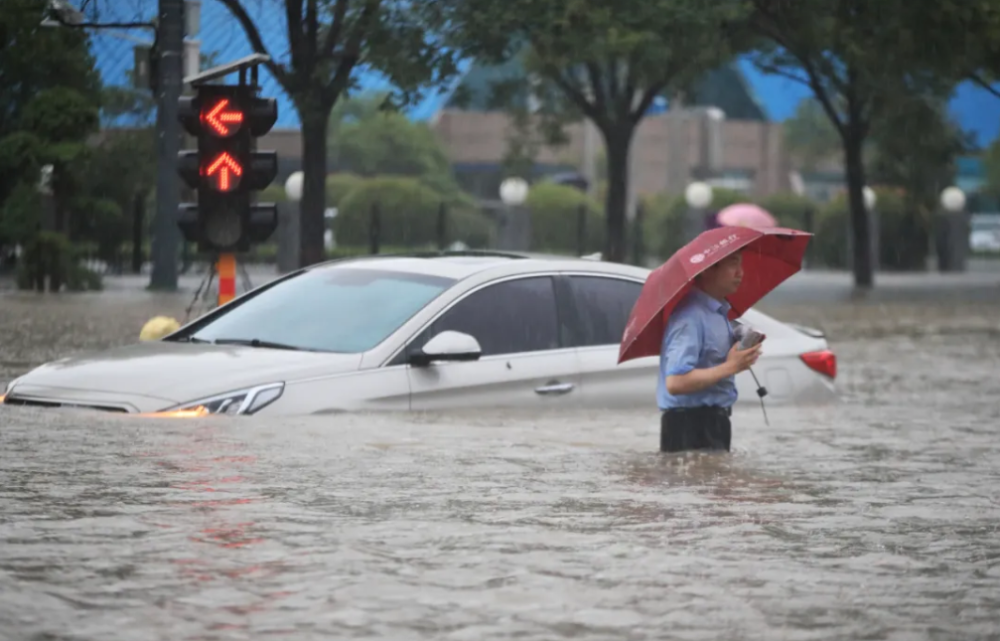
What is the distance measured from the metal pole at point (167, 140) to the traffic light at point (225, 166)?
121 centimetres

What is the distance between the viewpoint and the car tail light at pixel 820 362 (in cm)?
1244

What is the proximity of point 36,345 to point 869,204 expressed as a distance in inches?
1535

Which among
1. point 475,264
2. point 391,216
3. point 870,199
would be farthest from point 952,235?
point 475,264

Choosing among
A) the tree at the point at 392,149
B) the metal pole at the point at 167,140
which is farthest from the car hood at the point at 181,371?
the tree at the point at 392,149

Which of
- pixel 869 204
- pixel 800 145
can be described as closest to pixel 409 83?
pixel 869 204

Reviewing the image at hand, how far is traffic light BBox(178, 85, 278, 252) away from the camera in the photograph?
15078mm

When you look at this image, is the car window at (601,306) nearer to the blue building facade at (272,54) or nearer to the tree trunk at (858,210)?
the blue building facade at (272,54)

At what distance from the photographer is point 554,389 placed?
446 inches

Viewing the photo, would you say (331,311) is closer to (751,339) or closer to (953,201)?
(751,339)

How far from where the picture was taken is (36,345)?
18625 millimetres

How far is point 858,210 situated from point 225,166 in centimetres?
2987

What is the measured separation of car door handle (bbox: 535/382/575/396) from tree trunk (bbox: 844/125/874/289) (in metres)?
32.3

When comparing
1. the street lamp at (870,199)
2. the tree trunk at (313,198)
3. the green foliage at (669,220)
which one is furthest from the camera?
the green foliage at (669,220)

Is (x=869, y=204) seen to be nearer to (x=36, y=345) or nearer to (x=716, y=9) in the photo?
(x=716, y=9)
